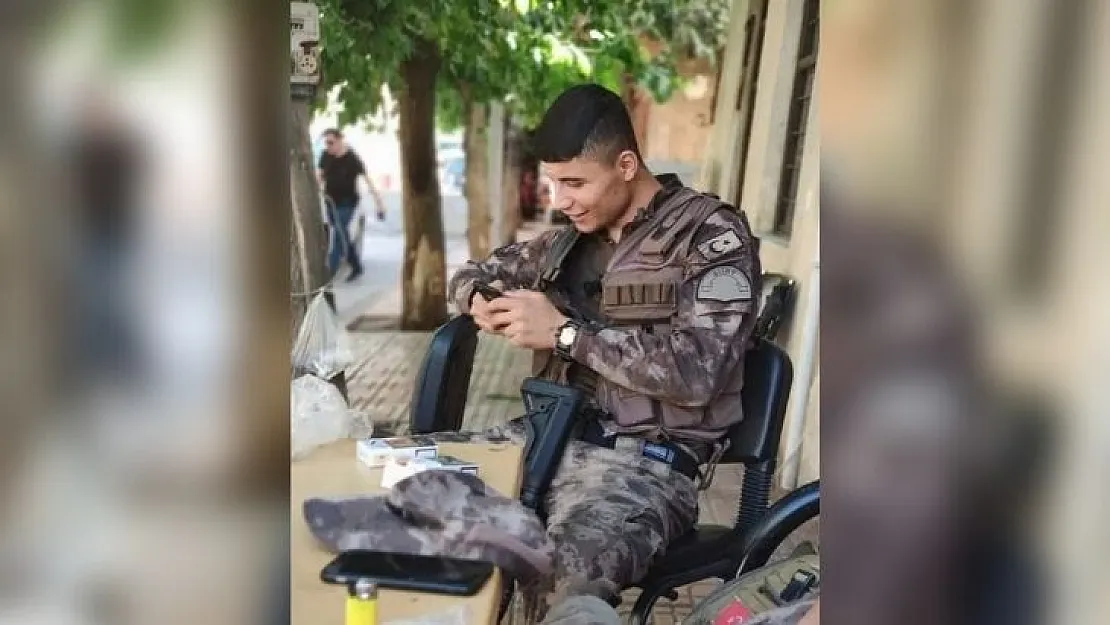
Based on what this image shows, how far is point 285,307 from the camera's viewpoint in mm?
929

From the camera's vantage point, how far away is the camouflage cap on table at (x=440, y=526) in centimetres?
157

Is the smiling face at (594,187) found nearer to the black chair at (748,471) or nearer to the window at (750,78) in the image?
the black chair at (748,471)

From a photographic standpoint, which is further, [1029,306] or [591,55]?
[591,55]

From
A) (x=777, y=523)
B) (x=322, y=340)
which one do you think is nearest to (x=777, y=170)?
(x=322, y=340)

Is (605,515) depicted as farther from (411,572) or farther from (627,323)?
(411,572)

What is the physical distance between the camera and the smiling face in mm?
2605

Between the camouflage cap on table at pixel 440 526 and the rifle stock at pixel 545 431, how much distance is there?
79 cm

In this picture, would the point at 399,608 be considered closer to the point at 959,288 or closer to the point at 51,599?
the point at 51,599

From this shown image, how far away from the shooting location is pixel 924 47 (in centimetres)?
92

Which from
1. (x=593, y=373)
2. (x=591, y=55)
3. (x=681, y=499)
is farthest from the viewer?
(x=591, y=55)

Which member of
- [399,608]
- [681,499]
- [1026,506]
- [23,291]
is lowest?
[681,499]

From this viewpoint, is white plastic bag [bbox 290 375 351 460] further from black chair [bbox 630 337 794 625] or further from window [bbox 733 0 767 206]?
window [bbox 733 0 767 206]

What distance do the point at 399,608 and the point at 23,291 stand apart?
0.68 meters

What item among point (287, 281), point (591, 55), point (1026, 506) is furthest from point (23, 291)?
point (591, 55)
